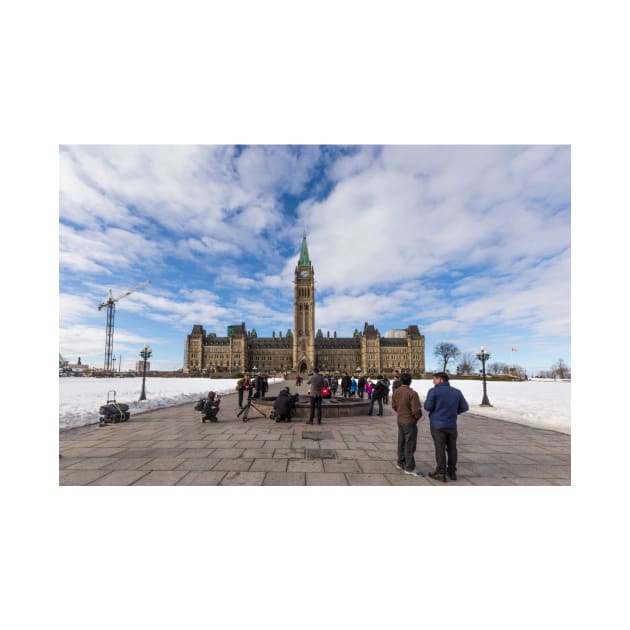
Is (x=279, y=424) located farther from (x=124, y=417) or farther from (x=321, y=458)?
(x=124, y=417)

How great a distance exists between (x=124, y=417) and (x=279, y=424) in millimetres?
5734

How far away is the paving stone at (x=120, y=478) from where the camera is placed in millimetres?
5509

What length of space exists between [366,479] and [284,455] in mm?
2124

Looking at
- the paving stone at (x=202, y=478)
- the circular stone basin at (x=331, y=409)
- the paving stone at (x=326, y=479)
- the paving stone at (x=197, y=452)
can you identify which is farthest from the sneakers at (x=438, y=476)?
the circular stone basin at (x=331, y=409)

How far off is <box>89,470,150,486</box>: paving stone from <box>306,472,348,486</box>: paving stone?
311 cm

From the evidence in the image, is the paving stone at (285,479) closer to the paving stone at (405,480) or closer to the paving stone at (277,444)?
the paving stone at (405,480)

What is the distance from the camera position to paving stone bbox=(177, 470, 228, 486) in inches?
217

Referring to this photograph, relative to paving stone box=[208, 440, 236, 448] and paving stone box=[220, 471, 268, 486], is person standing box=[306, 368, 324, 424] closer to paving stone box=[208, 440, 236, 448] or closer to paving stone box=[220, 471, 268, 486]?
paving stone box=[208, 440, 236, 448]

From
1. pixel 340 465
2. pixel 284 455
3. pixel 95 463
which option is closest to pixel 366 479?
pixel 340 465

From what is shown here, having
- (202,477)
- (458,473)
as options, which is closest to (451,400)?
(458,473)

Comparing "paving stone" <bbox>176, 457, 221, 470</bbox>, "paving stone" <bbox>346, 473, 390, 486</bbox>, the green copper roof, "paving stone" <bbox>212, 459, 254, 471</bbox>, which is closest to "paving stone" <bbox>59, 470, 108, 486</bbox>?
"paving stone" <bbox>176, 457, 221, 470</bbox>

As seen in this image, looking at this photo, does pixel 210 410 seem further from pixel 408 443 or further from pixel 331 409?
pixel 408 443

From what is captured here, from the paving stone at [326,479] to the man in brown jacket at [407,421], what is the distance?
1322 millimetres
